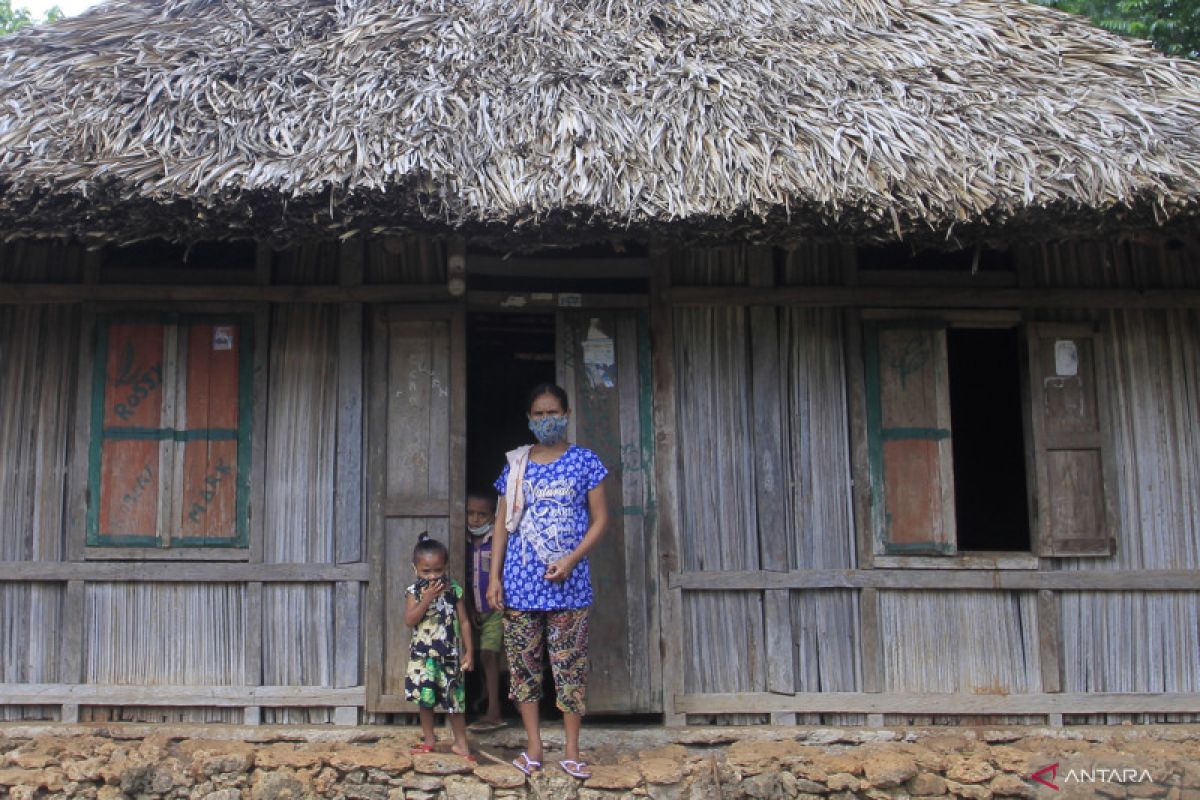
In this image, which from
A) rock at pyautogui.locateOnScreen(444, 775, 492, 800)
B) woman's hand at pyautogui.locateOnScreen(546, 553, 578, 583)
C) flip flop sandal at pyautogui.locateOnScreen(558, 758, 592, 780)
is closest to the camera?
woman's hand at pyautogui.locateOnScreen(546, 553, 578, 583)

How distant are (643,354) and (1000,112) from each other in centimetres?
210

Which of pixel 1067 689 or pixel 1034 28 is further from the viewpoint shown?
pixel 1034 28

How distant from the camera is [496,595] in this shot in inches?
167

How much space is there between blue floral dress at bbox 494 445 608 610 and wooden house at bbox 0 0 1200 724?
633 mm

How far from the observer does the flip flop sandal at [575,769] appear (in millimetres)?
4145

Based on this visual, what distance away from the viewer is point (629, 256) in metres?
4.99

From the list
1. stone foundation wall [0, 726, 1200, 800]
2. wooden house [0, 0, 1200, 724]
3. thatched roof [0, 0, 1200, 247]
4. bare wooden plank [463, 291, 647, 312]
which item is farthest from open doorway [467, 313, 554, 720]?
stone foundation wall [0, 726, 1200, 800]

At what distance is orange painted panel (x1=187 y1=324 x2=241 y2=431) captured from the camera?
480cm

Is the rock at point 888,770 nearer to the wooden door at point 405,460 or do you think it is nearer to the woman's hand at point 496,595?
the woman's hand at point 496,595

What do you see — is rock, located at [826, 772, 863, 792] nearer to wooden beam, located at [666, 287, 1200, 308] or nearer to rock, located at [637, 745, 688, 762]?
rock, located at [637, 745, 688, 762]

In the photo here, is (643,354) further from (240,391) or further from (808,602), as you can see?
(240,391)

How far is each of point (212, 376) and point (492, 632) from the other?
1.88 meters

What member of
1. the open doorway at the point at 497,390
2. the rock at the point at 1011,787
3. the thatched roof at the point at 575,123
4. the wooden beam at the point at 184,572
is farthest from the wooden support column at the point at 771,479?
the open doorway at the point at 497,390

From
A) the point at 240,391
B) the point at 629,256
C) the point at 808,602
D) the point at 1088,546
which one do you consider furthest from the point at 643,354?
the point at 1088,546
